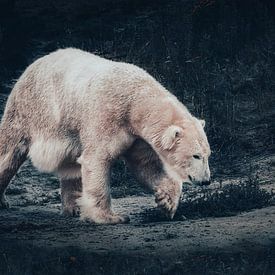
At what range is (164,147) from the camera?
9.26 meters

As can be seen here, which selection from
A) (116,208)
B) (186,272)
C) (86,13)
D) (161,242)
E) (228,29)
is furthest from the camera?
(86,13)

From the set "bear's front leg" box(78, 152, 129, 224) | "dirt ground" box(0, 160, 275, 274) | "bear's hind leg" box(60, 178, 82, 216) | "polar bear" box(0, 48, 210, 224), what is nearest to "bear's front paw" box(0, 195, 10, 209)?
"polar bear" box(0, 48, 210, 224)

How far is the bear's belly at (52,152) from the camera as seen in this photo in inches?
395

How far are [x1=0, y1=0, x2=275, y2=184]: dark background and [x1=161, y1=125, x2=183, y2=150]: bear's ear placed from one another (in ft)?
9.79

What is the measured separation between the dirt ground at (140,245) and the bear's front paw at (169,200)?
0.60 ft

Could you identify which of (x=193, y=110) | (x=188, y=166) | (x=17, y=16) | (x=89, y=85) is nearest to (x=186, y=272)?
(x=188, y=166)

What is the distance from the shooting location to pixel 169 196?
9.49m

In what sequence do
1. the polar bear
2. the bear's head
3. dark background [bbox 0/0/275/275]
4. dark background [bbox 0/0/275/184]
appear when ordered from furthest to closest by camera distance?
dark background [bbox 0/0/275/184]
the polar bear
the bear's head
dark background [bbox 0/0/275/275]

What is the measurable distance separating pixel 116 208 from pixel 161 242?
2310 mm

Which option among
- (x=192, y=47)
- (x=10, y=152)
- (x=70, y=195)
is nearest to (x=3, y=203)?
(x=10, y=152)

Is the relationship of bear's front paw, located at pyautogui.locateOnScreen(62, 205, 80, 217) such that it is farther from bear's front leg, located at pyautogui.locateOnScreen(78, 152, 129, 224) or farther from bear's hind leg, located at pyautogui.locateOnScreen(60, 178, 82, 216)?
bear's front leg, located at pyautogui.locateOnScreen(78, 152, 129, 224)

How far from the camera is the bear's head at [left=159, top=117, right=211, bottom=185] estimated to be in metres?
9.12

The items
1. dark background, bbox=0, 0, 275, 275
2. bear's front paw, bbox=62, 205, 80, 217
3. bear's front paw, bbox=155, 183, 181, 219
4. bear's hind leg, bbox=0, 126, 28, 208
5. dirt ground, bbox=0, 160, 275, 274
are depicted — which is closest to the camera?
dirt ground, bbox=0, 160, 275, 274

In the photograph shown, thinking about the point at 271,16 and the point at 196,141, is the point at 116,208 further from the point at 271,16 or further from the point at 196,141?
the point at 271,16
